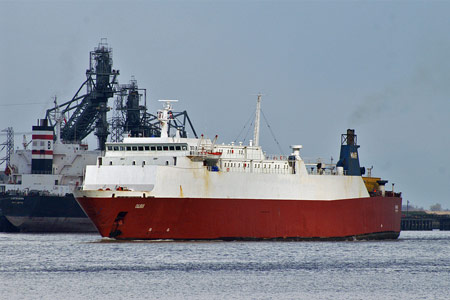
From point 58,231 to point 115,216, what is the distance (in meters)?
24.6

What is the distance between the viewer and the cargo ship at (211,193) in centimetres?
4966

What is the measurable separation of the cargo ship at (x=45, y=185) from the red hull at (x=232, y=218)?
21950mm

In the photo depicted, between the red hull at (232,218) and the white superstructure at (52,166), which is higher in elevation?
the white superstructure at (52,166)

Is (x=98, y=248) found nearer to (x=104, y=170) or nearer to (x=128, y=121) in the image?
(x=104, y=170)

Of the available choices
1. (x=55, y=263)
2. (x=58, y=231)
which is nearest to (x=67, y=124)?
(x=58, y=231)

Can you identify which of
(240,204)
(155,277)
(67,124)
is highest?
(67,124)

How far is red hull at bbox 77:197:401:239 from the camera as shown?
49.4 m

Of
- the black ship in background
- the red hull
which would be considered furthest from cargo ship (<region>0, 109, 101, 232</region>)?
the red hull

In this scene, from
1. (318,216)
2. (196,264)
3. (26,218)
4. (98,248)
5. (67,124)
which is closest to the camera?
(196,264)

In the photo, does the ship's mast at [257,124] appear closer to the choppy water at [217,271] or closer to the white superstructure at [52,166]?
the choppy water at [217,271]

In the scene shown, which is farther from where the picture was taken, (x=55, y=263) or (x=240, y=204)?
(x=240, y=204)

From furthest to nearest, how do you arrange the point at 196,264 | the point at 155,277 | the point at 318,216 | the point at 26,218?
the point at 26,218 < the point at 318,216 < the point at 196,264 < the point at 155,277

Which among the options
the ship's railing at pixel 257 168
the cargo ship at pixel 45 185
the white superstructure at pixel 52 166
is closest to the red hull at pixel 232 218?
the ship's railing at pixel 257 168

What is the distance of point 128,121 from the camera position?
81188 millimetres
